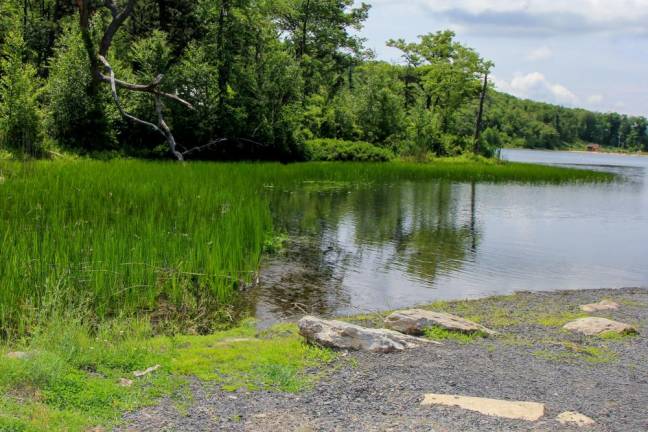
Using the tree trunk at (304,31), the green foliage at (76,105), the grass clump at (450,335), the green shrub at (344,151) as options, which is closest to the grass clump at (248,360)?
the grass clump at (450,335)

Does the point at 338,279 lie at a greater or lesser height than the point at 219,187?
lesser

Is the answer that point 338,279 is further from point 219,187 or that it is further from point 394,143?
point 394,143

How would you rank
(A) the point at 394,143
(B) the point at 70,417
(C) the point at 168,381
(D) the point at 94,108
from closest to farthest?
(B) the point at 70,417
(C) the point at 168,381
(D) the point at 94,108
(A) the point at 394,143

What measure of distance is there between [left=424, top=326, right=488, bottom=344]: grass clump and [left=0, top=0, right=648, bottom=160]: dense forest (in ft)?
36.2

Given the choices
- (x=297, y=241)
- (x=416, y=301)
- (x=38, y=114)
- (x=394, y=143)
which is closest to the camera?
(x=416, y=301)

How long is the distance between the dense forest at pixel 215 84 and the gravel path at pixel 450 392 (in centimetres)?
1189

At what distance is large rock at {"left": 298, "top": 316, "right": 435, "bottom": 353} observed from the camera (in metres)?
6.12

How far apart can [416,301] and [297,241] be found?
5433 millimetres

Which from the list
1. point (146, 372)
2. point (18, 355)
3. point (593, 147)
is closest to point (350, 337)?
point (146, 372)

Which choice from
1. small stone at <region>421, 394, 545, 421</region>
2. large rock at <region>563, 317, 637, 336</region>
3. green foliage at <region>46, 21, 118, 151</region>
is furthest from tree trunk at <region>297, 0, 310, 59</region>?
small stone at <region>421, 394, 545, 421</region>

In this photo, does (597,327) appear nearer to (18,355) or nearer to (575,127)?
(18,355)

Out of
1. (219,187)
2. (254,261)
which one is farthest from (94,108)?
(254,261)

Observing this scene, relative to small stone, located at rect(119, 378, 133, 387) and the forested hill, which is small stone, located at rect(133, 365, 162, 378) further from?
the forested hill

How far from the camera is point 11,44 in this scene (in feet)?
79.8
